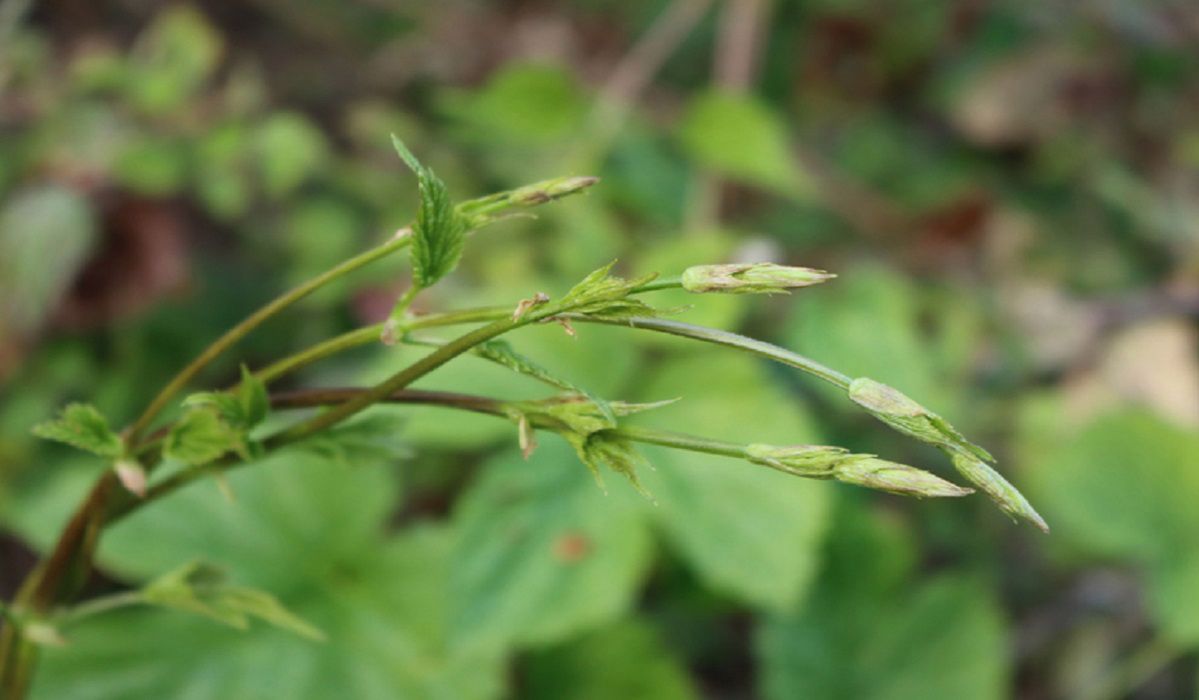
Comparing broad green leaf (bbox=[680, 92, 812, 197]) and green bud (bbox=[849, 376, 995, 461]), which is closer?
green bud (bbox=[849, 376, 995, 461])

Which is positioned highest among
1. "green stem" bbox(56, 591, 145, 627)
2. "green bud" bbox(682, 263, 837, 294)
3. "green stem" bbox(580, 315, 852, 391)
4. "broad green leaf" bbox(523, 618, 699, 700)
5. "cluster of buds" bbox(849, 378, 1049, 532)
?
"green bud" bbox(682, 263, 837, 294)

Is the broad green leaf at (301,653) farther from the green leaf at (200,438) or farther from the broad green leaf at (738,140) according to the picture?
the broad green leaf at (738,140)

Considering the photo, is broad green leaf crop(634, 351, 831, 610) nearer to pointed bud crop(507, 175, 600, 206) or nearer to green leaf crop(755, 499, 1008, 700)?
green leaf crop(755, 499, 1008, 700)

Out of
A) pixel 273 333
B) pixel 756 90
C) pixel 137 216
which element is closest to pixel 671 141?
pixel 756 90

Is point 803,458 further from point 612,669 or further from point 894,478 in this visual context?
point 612,669

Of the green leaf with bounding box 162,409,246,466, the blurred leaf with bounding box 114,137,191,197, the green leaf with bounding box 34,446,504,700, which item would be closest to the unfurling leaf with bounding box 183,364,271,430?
the green leaf with bounding box 162,409,246,466

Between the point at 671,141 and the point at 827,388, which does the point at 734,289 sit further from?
the point at 671,141
